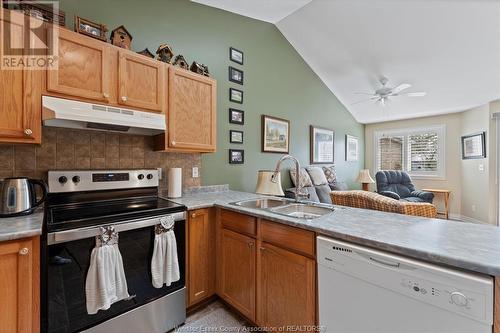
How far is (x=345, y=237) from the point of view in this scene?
1.15 metres

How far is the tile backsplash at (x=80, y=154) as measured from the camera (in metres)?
1.60

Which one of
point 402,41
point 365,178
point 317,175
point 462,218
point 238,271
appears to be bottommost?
point 462,218

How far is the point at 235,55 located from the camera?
3.04 meters

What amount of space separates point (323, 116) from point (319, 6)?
2.23m

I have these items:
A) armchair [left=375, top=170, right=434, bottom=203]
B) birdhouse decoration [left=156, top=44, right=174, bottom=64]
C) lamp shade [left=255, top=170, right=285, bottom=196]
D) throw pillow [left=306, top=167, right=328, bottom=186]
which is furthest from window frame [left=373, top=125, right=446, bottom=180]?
birdhouse decoration [left=156, top=44, right=174, bottom=64]

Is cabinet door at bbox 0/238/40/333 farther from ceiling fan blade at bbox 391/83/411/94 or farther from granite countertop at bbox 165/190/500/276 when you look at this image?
ceiling fan blade at bbox 391/83/411/94

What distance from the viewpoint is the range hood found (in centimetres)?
143

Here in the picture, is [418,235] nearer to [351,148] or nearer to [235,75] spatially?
[235,75]

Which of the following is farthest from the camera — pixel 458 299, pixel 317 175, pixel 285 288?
pixel 317 175

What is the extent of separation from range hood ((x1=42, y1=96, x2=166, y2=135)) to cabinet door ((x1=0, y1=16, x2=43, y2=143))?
0.18 feet

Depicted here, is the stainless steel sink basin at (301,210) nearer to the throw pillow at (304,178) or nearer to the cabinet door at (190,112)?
the cabinet door at (190,112)

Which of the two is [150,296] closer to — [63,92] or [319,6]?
[63,92]

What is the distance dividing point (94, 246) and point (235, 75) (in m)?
→ 2.51

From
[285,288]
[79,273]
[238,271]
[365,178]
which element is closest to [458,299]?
[285,288]
